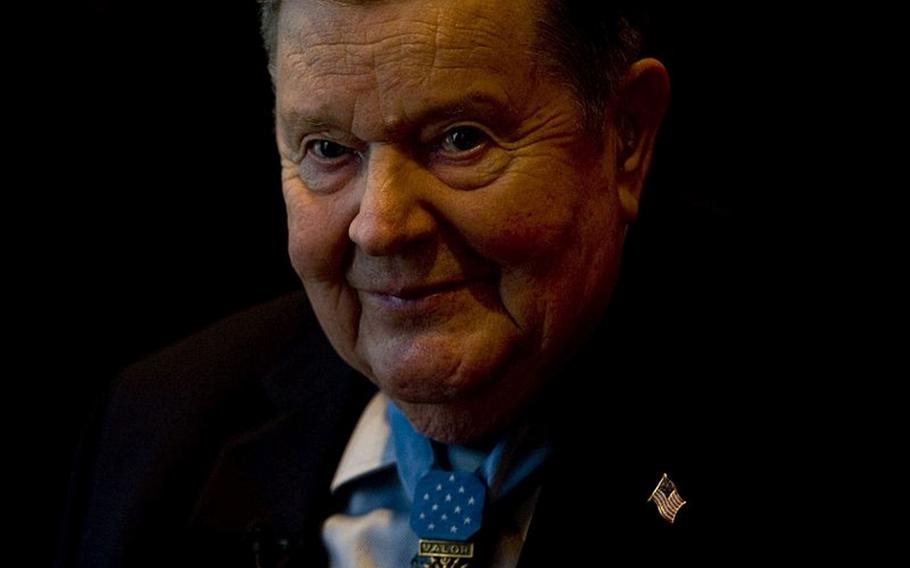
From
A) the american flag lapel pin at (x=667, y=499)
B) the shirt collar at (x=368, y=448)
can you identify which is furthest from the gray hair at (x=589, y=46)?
the shirt collar at (x=368, y=448)

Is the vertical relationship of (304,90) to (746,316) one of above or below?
above

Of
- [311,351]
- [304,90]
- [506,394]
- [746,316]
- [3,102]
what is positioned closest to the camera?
[304,90]

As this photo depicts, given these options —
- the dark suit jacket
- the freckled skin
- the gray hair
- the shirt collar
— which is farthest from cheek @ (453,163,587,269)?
the shirt collar

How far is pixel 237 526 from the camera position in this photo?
1944 millimetres

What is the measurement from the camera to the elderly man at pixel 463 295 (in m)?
A: 1.52

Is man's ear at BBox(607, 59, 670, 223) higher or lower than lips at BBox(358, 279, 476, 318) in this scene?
higher

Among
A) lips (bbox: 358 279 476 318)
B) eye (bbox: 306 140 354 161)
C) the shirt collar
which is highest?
eye (bbox: 306 140 354 161)

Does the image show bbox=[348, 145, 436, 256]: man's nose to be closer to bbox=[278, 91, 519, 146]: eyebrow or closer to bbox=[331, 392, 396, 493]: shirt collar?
bbox=[278, 91, 519, 146]: eyebrow

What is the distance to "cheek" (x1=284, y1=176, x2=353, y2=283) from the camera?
5.32ft

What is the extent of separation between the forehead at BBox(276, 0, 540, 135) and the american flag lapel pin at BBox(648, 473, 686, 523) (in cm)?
56

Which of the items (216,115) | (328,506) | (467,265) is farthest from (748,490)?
(216,115)

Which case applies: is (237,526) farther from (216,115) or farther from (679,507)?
(216,115)

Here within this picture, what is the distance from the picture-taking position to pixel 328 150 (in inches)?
63.9

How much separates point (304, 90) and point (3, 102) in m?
1.06
